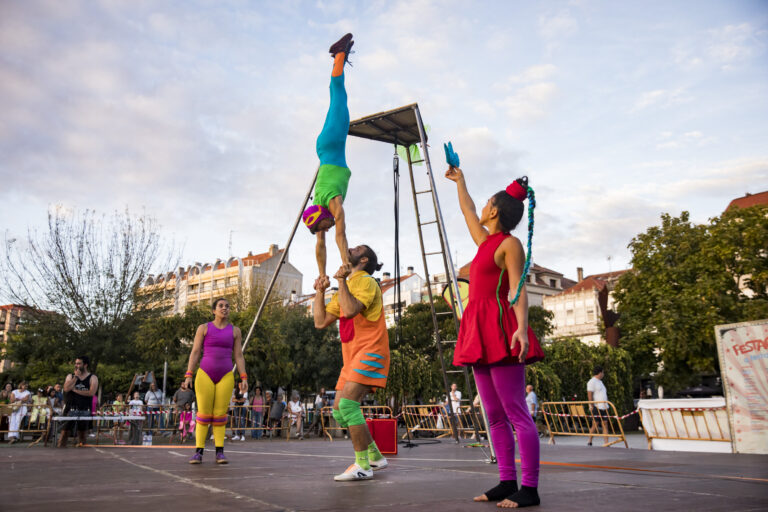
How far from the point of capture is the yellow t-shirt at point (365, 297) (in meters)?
4.82

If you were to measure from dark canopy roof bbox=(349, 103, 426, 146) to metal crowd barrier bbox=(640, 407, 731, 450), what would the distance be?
6672 mm

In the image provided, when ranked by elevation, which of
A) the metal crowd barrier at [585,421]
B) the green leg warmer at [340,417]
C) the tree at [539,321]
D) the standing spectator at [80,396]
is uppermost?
the tree at [539,321]

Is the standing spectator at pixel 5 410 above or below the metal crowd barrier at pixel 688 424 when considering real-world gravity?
above

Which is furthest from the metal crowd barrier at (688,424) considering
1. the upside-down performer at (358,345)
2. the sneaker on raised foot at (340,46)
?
the sneaker on raised foot at (340,46)

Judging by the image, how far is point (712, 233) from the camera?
29.4 meters

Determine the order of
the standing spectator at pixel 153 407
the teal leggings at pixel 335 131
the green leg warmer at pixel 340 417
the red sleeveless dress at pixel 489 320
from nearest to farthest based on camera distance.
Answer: the red sleeveless dress at pixel 489 320, the green leg warmer at pixel 340 417, the teal leggings at pixel 335 131, the standing spectator at pixel 153 407

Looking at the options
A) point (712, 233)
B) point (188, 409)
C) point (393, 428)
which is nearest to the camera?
point (393, 428)

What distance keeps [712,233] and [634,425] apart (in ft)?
35.0

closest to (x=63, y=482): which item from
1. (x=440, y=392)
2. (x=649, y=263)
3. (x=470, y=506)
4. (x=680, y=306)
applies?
(x=470, y=506)

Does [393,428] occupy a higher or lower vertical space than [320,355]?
lower

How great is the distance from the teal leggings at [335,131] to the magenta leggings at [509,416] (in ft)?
11.2

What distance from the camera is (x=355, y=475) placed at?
426 centimetres

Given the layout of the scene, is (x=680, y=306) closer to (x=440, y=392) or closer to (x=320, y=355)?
(x=440, y=392)

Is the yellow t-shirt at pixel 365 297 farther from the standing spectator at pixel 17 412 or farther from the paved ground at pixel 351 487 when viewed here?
the standing spectator at pixel 17 412
